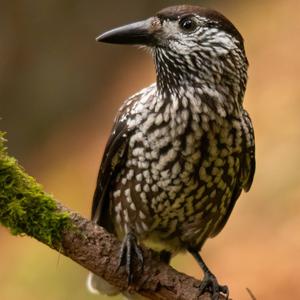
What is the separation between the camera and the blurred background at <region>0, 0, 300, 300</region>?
26.2ft

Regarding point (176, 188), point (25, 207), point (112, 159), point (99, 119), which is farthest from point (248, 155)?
point (99, 119)

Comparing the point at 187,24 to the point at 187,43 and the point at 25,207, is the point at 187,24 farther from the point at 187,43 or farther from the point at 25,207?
the point at 25,207

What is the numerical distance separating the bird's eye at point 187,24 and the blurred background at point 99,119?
3.72m

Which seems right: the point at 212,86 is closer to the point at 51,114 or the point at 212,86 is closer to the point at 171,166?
the point at 171,166

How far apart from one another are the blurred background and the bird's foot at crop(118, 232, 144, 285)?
Result: 10.7ft

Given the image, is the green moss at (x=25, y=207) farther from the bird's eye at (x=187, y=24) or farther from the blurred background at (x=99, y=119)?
the blurred background at (x=99, y=119)

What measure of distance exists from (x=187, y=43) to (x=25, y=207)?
1171mm

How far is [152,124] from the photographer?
173 inches

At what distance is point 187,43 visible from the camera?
4270mm

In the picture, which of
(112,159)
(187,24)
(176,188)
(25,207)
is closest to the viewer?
(25,207)

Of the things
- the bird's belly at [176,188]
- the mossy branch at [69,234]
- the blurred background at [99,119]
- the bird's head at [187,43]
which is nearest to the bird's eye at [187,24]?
the bird's head at [187,43]

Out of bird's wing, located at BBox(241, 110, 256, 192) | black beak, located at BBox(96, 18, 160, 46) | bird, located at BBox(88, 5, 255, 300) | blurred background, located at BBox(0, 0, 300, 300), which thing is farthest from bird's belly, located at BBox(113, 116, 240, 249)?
blurred background, located at BBox(0, 0, 300, 300)

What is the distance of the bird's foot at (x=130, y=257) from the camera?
4234 mm

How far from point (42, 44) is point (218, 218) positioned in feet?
24.2
